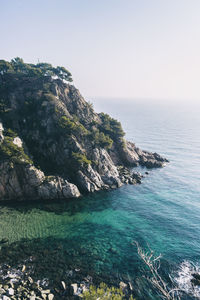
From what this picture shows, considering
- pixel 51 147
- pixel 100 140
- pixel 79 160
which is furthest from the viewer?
pixel 100 140

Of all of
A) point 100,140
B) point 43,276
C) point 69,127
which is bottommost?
point 43,276

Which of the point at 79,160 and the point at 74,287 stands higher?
the point at 79,160

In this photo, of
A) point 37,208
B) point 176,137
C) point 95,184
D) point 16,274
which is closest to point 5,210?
point 37,208

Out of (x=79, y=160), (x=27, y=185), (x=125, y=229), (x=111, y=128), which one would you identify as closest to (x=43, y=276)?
(x=125, y=229)

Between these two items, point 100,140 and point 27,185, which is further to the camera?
point 100,140

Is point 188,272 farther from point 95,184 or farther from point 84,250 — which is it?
point 95,184

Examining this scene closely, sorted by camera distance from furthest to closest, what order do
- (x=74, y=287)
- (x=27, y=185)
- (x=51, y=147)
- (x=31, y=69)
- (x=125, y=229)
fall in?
(x=31, y=69) → (x=51, y=147) → (x=27, y=185) → (x=125, y=229) → (x=74, y=287)

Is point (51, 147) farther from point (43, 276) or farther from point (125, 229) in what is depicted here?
point (43, 276)
